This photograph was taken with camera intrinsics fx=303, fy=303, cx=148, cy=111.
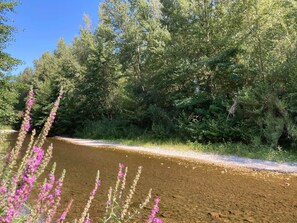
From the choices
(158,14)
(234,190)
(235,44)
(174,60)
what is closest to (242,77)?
(235,44)

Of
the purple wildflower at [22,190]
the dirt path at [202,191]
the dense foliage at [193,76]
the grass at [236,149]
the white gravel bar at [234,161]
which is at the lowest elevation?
the dirt path at [202,191]

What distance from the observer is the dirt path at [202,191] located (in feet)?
24.1

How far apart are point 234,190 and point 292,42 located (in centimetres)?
1208

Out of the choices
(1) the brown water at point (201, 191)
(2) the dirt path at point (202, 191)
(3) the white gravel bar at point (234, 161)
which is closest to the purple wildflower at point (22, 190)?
(1) the brown water at point (201, 191)

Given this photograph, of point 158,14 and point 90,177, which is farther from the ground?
point 158,14

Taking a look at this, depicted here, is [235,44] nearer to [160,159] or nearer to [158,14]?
[160,159]

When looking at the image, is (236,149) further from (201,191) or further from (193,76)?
(193,76)

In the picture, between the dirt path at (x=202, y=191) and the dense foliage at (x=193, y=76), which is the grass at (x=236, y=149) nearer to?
the dense foliage at (x=193, y=76)

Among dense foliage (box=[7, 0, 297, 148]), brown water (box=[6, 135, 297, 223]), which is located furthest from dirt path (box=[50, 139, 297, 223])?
A: dense foliage (box=[7, 0, 297, 148])

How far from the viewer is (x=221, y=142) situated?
795 inches

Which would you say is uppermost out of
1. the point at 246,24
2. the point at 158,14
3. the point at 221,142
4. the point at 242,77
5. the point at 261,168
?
the point at 158,14

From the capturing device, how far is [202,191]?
9633mm

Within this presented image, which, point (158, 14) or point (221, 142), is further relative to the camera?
point (158, 14)

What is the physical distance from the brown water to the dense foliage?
6.04 meters
